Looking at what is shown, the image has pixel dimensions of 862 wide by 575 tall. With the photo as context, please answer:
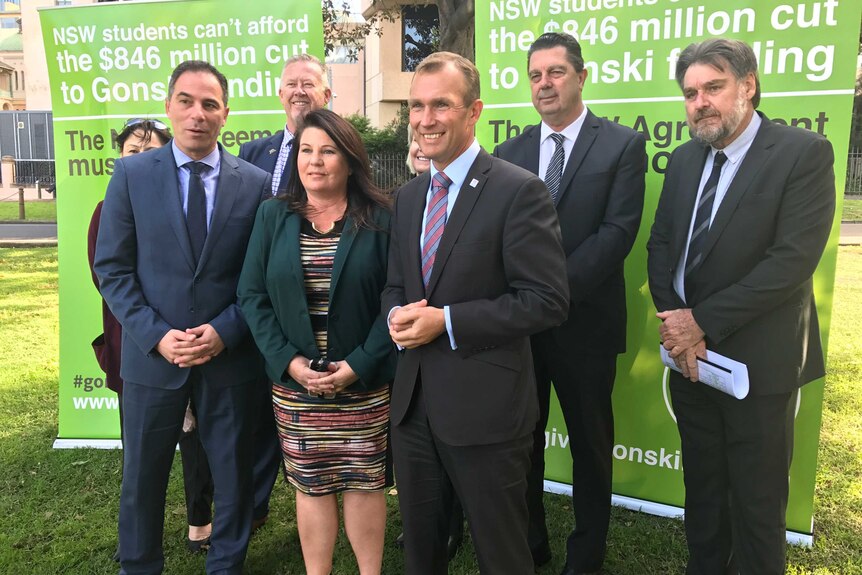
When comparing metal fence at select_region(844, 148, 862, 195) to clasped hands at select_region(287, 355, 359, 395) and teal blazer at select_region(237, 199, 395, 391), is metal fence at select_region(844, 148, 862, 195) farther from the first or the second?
clasped hands at select_region(287, 355, 359, 395)

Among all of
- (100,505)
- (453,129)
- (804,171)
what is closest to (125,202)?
(453,129)

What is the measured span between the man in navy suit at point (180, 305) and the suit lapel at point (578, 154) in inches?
55.8

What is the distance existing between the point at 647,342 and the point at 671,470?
79 centimetres

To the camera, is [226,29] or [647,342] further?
[226,29]

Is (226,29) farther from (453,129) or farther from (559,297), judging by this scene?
(559,297)

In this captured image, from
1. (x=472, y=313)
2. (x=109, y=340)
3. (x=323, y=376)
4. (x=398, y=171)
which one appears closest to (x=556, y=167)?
(x=472, y=313)

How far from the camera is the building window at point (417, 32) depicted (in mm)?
26484

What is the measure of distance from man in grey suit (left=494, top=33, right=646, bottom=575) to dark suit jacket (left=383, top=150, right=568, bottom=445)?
776mm

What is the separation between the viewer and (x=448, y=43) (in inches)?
478

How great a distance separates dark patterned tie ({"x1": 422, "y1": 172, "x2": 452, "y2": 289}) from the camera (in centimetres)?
229

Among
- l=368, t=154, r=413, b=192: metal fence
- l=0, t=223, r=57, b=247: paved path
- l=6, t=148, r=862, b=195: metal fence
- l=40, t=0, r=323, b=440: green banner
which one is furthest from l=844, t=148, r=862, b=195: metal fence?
l=0, t=223, r=57, b=247: paved path

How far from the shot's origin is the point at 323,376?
2.63 metres

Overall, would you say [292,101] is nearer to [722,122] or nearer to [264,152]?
[264,152]

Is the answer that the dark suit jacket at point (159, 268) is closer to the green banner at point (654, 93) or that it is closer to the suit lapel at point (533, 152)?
the suit lapel at point (533, 152)
